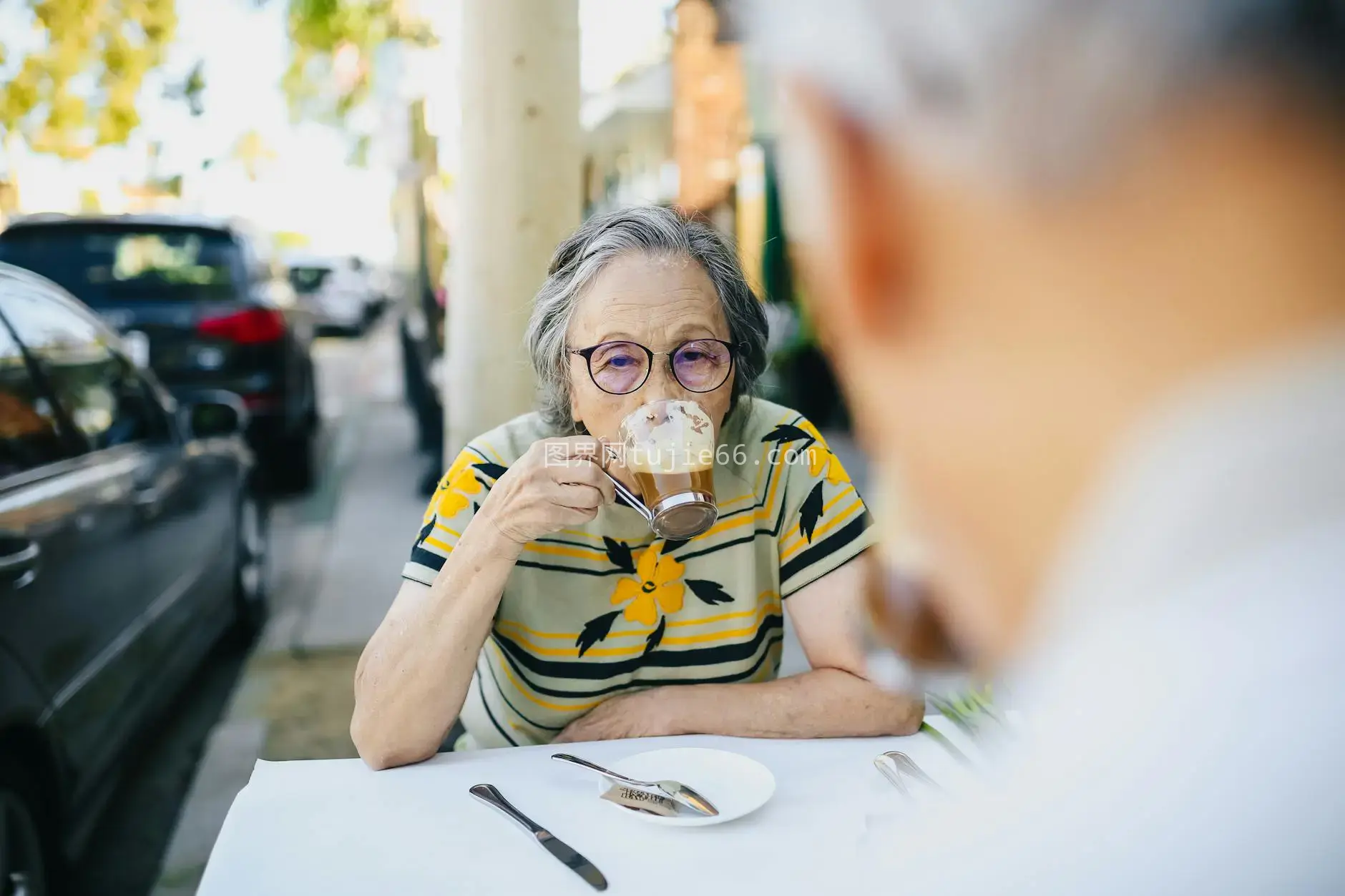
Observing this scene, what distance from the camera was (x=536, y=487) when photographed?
147cm

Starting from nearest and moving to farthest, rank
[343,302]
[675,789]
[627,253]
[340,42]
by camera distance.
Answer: [675,789]
[627,253]
[340,42]
[343,302]

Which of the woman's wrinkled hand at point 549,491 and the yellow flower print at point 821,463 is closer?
the woman's wrinkled hand at point 549,491

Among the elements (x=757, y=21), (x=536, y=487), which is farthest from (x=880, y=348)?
(x=536, y=487)

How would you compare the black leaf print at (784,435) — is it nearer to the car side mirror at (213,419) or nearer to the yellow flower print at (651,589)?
the yellow flower print at (651,589)

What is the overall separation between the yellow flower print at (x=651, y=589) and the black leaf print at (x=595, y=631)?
1.0 inches

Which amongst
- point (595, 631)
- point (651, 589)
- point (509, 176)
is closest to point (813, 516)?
point (651, 589)

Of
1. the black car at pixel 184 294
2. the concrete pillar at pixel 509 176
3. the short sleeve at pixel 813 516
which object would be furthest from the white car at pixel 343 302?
the short sleeve at pixel 813 516

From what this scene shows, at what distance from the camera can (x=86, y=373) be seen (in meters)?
2.98

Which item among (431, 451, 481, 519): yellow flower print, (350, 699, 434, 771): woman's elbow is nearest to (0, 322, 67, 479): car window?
(431, 451, 481, 519): yellow flower print

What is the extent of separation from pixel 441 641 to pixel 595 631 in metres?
0.28

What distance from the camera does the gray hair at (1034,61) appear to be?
15.7 inches

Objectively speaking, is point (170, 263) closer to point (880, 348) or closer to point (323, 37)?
point (323, 37)

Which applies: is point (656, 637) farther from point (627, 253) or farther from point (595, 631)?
point (627, 253)

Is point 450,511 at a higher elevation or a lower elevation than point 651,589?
higher
